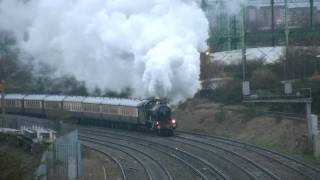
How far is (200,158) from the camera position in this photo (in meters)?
28.5

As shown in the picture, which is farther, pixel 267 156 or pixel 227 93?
pixel 227 93

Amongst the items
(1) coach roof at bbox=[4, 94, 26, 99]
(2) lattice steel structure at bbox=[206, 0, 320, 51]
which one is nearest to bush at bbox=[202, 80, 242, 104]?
(2) lattice steel structure at bbox=[206, 0, 320, 51]

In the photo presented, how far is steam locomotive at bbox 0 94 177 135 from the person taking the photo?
120 feet

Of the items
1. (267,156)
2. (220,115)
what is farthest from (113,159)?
(220,115)

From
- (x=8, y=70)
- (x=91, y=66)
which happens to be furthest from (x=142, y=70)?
(x=8, y=70)

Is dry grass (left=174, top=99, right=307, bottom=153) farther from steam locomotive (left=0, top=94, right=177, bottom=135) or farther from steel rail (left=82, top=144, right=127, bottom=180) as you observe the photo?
steel rail (left=82, top=144, right=127, bottom=180)

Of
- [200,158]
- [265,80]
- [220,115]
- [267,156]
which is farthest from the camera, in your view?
[265,80]

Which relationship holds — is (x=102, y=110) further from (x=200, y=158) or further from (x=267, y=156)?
(x=267, y=156)

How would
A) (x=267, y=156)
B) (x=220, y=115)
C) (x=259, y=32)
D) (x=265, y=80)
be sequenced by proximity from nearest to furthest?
(x=267, y=156), (x=220, y=115), (x=265, y=80), (x=259, y=32)

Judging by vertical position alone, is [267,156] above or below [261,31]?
below

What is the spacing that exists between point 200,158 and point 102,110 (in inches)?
664

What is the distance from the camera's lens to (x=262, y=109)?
3922 cm

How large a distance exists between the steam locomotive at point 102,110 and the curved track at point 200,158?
101cm

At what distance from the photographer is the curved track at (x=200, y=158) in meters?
24.5
